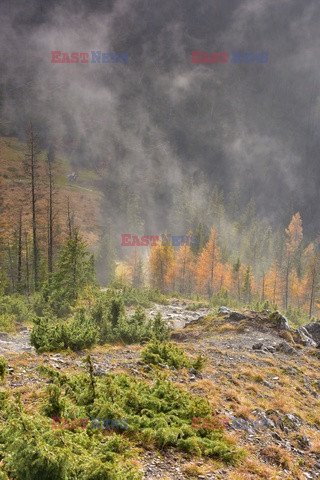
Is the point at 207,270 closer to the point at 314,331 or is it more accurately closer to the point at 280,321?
the point at 314,331

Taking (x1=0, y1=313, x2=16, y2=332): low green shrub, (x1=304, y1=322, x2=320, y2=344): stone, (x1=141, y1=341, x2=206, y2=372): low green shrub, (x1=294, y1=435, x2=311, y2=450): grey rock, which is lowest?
(x1=304, y1=322, x2=320, y2=344): stone

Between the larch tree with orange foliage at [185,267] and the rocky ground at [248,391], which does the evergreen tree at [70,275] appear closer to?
the rocky ground at [248,391]

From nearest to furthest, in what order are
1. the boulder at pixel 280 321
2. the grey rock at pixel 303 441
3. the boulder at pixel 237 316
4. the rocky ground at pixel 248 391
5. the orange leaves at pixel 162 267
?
the rocky ground at pixel 248 391 < the grey rock at pixel 303 441 < the boulder at pixel 280 321 < the boulder at pixel 237 316 < the orange leaves at pixel 162 267

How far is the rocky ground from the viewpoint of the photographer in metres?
5.66

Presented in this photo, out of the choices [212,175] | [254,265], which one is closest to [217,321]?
[254,265]

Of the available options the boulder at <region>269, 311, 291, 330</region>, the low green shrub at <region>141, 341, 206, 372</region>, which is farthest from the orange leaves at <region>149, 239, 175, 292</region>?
the low green shrub at <region>141, 341, 206, 372</region>

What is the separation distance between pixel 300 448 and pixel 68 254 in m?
21.8

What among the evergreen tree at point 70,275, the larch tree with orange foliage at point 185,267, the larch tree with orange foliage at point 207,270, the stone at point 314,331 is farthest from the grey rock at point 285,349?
the larch tree with orange foliage at point 185,267

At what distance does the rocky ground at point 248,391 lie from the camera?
5.66m

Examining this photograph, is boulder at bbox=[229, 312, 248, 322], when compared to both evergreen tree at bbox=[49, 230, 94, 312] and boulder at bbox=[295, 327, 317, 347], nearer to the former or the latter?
boulder at bbox=[295, 327, 317, 347]

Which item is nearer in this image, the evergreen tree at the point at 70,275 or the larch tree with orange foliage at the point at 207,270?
the evergreen tree at the point at 70,275

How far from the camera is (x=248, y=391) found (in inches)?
424

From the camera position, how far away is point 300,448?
800 centimetres

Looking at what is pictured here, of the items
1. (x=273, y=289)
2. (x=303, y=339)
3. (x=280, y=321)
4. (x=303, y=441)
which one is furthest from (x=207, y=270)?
(x=303, y=441)
